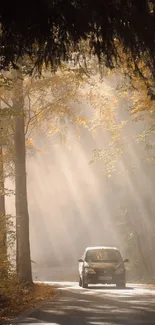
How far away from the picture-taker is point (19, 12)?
8.23 metres

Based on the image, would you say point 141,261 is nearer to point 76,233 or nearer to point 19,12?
point 76,233

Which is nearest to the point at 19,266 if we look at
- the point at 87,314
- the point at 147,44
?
the point at 87,314

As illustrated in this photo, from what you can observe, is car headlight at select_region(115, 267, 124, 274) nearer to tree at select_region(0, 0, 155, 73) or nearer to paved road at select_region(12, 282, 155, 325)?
paved road at select_region(12, 282, 155, 325)

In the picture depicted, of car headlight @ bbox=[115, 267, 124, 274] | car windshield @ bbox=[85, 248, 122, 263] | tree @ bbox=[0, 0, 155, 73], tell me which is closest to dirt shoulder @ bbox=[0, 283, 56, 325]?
tree @ bbox=[0, 0, 155, 73]

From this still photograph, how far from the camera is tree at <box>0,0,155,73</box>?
8328mm

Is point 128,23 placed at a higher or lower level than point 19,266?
higher

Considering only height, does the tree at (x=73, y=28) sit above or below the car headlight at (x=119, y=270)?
above

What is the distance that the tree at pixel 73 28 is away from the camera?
27.3 ft

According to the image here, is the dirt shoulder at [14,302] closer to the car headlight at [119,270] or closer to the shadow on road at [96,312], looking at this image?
the shadow on road at [96,312]

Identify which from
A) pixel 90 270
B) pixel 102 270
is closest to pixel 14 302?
pixel 90 270

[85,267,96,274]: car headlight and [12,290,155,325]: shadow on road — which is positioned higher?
[85,267,96,274]: car headlight

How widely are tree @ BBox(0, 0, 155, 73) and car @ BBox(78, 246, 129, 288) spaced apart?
709 inches

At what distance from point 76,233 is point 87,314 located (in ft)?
228

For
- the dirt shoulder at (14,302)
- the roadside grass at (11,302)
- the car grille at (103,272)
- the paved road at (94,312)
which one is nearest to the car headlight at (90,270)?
the car grille at (103,272)
